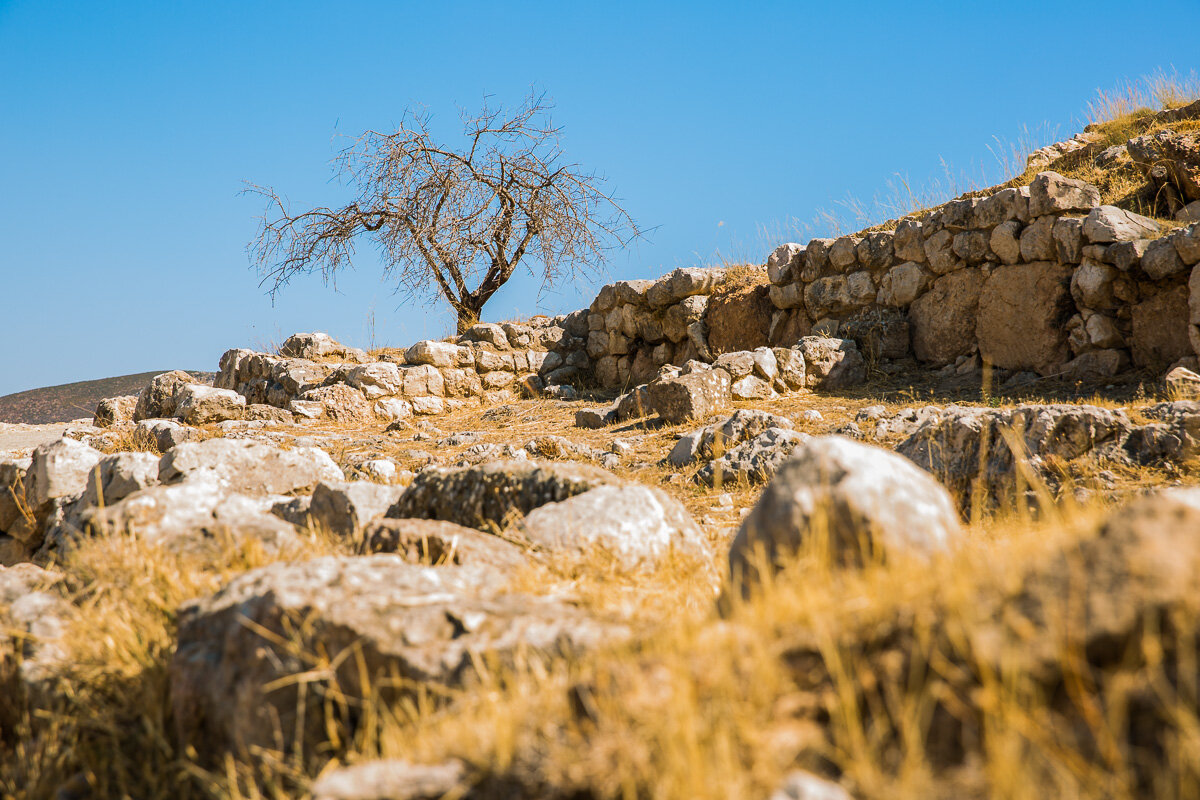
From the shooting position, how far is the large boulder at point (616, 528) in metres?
2.93

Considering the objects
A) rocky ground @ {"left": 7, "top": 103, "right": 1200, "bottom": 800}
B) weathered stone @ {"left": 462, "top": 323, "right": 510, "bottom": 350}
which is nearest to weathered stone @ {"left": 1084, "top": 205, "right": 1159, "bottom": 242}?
rocky ground @ {"left": 7, "top": 103, "right": 1200, "bottom": 800}

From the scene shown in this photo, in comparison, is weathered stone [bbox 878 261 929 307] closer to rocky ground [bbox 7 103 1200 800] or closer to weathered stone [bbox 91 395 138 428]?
rocky ground [bbox 7 103 1200 800]

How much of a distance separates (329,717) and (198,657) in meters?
0.60

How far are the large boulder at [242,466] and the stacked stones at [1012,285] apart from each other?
823 cm

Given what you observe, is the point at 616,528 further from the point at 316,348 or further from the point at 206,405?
the point at 316,348

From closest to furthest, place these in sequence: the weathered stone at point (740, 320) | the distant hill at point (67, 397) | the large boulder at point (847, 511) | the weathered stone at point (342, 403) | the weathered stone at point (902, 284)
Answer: the large boulder at point (847, 511) < the weathered stone at point (902, 284) < the weathered stone at point (342, 403) < the weathered stone at point (740, 320) < the distant hill at point (67, 397)

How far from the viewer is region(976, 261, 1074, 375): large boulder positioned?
8.84 m

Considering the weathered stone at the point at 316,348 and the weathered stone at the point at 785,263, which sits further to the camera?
the weathered stone at the point at 316,348

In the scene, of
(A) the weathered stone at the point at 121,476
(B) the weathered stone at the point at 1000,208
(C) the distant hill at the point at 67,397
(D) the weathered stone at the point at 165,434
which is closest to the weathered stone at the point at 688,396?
(B) the weathered stone at the point at 1000,208

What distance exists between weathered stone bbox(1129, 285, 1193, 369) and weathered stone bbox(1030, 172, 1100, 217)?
1464mm

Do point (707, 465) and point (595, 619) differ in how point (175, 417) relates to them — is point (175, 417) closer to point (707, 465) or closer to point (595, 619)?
point (707, 465)

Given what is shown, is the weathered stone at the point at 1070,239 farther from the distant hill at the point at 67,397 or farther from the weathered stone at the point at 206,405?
the distant hill at the point at 67,397

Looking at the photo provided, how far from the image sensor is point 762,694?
1410 mm

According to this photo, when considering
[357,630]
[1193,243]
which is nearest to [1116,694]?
[357,630]
